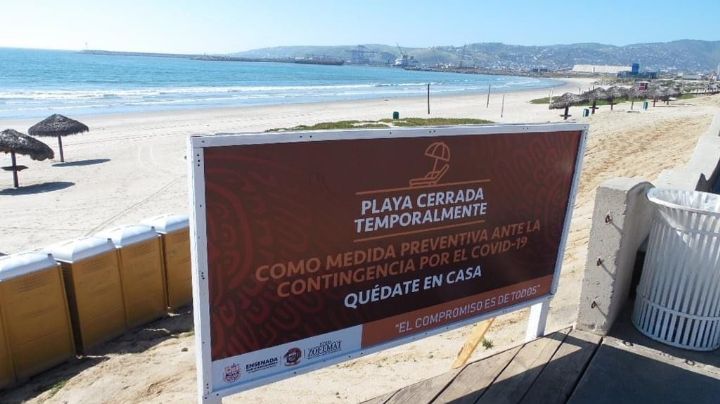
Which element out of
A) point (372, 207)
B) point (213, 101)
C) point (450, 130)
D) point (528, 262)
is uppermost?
point (450, 130)

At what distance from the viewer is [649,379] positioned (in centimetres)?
316

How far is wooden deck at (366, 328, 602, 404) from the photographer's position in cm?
295

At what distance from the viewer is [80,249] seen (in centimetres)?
563

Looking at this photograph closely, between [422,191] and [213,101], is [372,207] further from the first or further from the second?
[213,101]

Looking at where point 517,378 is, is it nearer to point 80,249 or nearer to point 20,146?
point 80,249

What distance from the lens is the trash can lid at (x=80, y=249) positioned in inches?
218

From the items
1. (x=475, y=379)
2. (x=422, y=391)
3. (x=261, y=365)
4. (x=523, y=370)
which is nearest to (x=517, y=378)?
(x=523, y=370)

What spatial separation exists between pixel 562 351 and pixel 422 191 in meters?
1.57

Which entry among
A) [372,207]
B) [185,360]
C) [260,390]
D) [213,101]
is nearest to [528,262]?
[372,207]

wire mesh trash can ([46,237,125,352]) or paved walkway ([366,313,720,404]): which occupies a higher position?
paved walkway ([366,313,720,404])

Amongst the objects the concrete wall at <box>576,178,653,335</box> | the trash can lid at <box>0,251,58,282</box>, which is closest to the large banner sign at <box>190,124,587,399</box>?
the concrete wall at <box>576,178,653,335</box>

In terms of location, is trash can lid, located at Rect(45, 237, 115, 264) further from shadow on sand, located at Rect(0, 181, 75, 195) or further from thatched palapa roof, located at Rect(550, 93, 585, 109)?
thatched palapa roof, located at Rect(550, 93, 585, 109)

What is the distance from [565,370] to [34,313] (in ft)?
16.1

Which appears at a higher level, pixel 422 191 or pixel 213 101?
pixel 422 191
